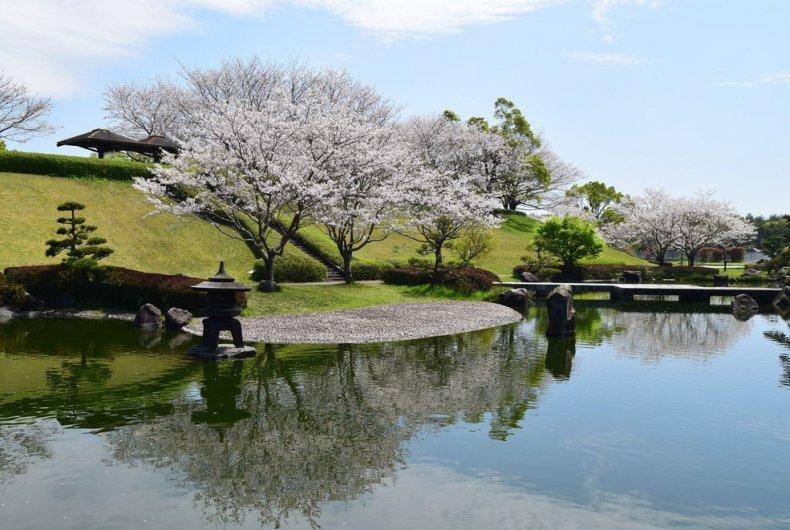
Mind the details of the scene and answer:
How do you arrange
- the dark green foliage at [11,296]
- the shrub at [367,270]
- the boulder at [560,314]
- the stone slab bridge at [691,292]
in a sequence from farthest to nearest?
the stone slab bridge at [691,292], the shrub at [367,270], the dark green foliage at [11,296], the boulder at [560,314]

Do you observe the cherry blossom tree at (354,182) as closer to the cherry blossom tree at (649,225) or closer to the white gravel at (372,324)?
the white gravel at (372,324)

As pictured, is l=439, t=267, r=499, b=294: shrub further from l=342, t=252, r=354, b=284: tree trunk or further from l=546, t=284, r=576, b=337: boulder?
l=546, t=284, r=576, b=337: boulder

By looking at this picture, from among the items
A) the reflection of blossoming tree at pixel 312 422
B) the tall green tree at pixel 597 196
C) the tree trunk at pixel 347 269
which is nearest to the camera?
the reflection of blossoming tree at pixel 312 422

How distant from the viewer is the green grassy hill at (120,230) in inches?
1387

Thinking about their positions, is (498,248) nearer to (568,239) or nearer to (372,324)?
(568,239)

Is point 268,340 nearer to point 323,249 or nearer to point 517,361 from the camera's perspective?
point 517,361

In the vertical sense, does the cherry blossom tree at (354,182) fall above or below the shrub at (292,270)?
above

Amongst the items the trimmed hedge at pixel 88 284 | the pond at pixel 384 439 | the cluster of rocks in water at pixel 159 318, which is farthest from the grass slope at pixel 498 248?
the pond at pixel 384 439

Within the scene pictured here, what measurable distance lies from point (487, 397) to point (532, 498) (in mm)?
5694

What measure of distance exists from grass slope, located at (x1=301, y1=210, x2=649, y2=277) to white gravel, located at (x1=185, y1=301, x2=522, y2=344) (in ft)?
49.2

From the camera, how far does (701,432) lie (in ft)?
39.0

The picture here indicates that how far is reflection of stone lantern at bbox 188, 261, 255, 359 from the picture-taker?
17.8 metres

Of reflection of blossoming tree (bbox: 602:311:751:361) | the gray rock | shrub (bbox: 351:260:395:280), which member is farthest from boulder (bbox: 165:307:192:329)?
shrub (bbox: 351:260:395:280)

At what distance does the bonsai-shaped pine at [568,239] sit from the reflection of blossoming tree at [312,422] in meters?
35.0
